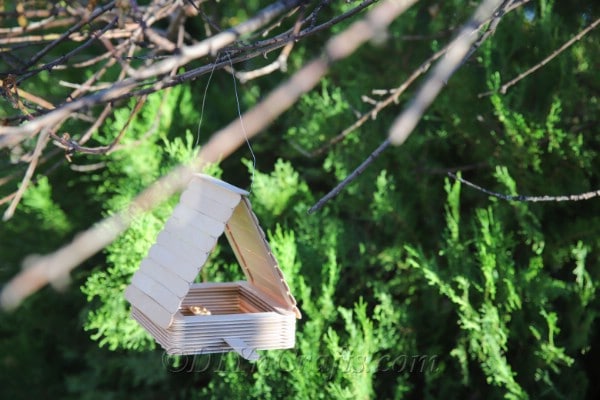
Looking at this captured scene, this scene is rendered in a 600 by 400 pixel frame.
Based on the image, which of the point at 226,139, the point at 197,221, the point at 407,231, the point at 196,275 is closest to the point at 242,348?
the point at 196,275

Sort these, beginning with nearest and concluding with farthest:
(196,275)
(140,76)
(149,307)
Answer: (140,76), (196,275), (149,307)

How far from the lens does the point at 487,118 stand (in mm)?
2789

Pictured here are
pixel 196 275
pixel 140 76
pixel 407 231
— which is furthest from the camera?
pixel 407 231

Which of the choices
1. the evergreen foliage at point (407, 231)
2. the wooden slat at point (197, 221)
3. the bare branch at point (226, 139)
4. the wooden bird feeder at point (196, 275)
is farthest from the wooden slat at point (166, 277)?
the bare branch at point (226, 139)

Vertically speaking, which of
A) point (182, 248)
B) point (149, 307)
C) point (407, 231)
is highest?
point (407, 231)

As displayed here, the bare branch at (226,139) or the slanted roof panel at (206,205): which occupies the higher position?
the slanted roof panel at (206,205)

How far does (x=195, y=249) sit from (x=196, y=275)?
7 cm

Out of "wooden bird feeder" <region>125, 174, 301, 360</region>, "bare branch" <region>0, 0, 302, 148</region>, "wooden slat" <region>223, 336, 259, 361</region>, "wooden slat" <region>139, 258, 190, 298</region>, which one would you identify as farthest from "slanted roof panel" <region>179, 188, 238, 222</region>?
"bare branch" <region>0, 0, 302, 148</region>

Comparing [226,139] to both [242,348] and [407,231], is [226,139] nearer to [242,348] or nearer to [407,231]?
[242,348]

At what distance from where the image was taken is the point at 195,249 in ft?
5.60

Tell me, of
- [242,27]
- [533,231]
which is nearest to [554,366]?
[533,231]

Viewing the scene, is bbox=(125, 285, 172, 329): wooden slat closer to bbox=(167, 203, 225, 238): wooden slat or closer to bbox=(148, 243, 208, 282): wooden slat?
bbox=(148, 243, 208, 282): wooden slat

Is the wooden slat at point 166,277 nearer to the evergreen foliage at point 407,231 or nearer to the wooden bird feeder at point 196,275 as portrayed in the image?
the wooden bird feeder at point 196,275

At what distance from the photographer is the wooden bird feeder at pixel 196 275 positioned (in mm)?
1684
